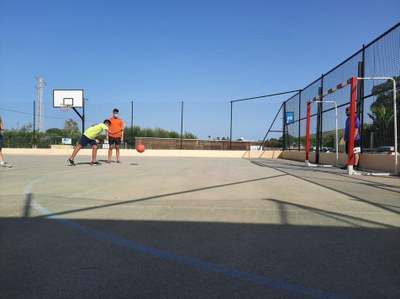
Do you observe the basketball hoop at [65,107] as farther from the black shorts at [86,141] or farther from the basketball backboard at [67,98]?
the black shorts at [86,141]

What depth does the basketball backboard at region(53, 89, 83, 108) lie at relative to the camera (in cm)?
3026

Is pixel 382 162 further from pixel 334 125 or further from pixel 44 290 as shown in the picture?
pixel 44 290

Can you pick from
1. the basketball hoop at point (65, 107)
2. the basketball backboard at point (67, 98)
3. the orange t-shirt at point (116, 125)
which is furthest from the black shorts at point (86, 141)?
the basketball hoop at point (65, 107)

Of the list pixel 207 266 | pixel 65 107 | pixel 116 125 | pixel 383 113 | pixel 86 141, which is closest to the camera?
pixel 207 266

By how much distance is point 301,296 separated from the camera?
2631 millimetres

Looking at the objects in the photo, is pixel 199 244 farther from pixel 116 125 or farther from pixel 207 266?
pixel 116 125

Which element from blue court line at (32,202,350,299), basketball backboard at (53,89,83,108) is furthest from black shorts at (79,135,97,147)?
basketball backboard at (53,89,83,108)

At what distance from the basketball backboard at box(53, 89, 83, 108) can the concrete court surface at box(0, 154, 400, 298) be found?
24.6 metres

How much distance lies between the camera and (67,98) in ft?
102

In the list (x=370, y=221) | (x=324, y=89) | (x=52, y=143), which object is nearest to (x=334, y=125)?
(x=324, y=89)

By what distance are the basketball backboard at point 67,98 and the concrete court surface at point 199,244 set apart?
24644 mm

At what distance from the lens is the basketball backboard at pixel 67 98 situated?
3026cm

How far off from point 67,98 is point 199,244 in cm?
2958

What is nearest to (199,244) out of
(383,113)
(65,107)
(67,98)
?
(383,113)
